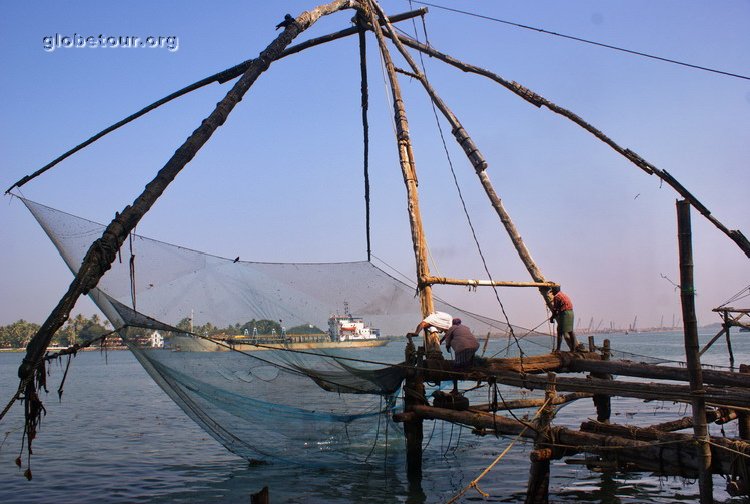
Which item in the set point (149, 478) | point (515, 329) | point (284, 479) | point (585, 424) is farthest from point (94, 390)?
point (585, 424)

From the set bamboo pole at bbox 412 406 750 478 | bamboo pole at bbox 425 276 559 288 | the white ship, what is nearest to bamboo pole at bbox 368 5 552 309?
bamboo pole at bbox 425 276 559 288

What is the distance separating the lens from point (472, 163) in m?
11.6

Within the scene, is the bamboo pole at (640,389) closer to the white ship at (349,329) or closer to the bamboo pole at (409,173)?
the bamboo pole at (409,173)

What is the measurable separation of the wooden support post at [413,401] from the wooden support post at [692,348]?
385cm

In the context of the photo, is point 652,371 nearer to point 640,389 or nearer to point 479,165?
point 640,389

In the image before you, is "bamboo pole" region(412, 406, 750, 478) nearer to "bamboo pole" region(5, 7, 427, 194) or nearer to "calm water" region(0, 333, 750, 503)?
"calm water" region(0, 333, 750, 503)

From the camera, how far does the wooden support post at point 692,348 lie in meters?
5.38

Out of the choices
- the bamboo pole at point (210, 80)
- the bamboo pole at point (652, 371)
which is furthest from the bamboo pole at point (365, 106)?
the bamboo pole at point (652, 371)

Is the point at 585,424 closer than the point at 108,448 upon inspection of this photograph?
Yes

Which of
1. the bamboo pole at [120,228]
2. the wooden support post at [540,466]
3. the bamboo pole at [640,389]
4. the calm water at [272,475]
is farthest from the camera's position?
the calm water at [272,475]

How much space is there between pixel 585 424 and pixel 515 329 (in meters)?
4.08

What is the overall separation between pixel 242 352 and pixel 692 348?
5.02 m

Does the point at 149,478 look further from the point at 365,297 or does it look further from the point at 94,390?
the point at 94,390

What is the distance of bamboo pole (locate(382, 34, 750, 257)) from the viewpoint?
855 cm
